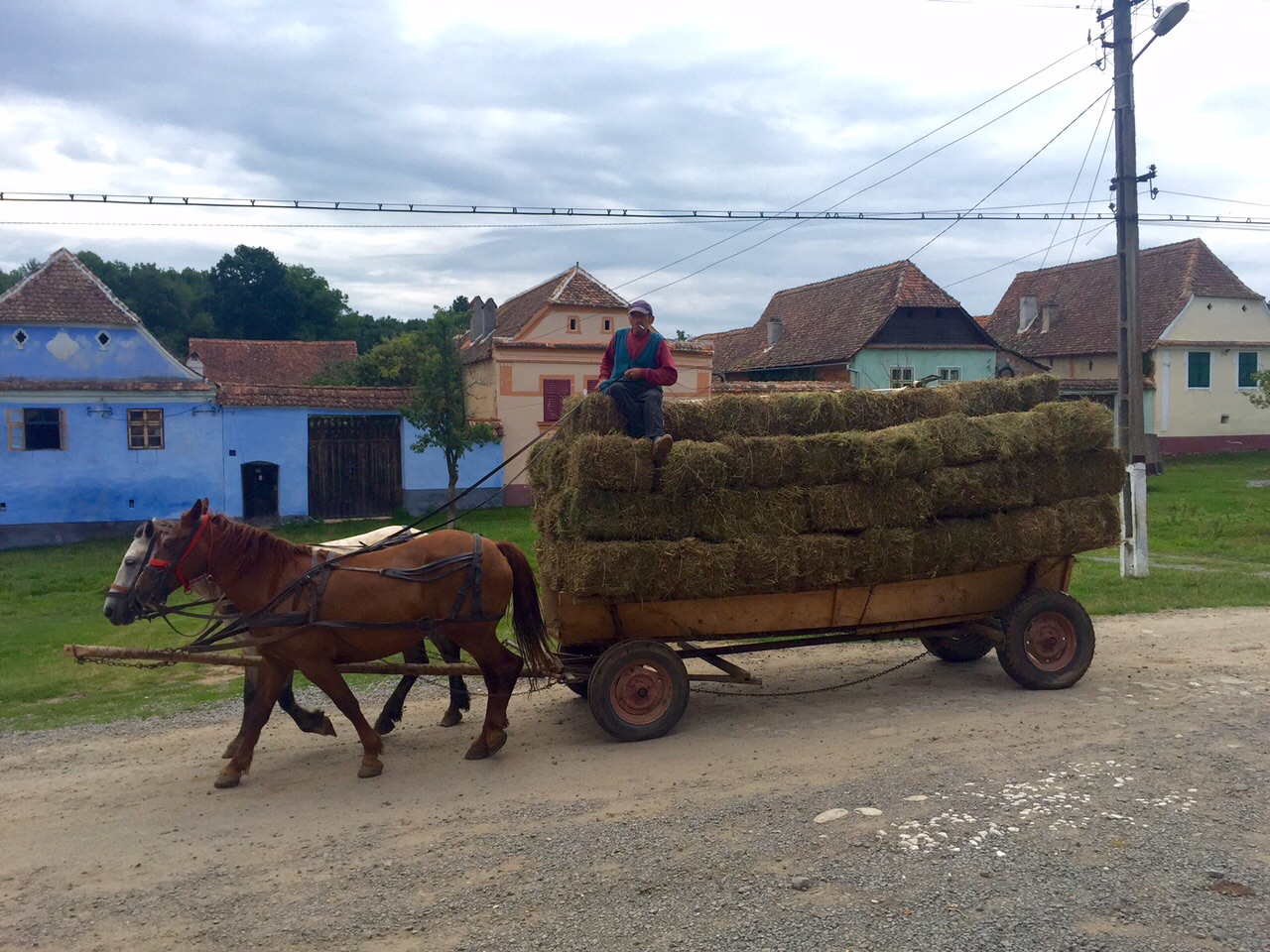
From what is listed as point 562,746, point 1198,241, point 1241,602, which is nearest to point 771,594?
point 562,746

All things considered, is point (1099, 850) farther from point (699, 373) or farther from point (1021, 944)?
point (699, 373)

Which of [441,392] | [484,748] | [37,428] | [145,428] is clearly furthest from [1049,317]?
[484,748]

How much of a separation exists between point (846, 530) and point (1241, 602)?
23.2ft

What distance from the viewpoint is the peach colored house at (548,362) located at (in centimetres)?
2697

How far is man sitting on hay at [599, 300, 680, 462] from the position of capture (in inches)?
275

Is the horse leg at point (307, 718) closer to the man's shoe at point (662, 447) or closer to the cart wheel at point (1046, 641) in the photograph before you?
the man's shoe at point (662, 447)

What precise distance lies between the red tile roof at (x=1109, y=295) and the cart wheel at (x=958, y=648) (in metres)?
28.3

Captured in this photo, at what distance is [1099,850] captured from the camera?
15.4 feet

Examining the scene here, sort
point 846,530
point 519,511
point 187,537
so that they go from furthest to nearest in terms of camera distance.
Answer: point 519,511 → point 846,530 → point 187,537


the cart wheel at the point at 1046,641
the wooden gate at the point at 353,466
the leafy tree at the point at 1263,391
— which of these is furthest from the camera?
the leafy tree at the point at 1263,391

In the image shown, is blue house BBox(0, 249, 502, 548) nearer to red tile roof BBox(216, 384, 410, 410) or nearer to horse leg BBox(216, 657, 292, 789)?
red tile roof BBox(216, 384, 410, 410)

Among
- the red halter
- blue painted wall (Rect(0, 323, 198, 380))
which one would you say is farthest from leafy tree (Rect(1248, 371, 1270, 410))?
the red halter

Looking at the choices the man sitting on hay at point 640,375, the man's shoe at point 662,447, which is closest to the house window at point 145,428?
the man sitting on hay at point 640,375

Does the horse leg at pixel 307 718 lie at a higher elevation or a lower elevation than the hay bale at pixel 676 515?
lower
